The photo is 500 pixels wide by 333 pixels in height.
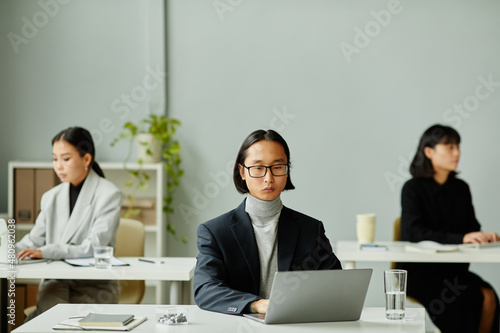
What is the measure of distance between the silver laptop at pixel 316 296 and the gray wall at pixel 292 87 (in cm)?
316

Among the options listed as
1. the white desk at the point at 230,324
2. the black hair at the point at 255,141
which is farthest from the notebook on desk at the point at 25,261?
the black hair at the point at 255,141

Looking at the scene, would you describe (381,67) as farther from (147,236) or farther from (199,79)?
(147,236)

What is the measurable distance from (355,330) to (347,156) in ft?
10.8

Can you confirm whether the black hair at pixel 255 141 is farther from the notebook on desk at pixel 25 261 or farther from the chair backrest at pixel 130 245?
the chair backrest at pixel 130 245

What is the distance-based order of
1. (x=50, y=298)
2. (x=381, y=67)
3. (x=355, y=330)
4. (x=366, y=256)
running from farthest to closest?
(x=381, y=67)
(x=366, y=256)
(x=50, y=298)
(x=355, y=330)

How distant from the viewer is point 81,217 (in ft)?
13.7

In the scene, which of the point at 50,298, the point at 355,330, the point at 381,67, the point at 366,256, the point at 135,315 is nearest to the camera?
the point at 355,330

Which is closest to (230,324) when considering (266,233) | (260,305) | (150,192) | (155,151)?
(260,305)

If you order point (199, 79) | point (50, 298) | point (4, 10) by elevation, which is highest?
point (4, 10)

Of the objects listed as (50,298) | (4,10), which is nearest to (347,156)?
(50,298)

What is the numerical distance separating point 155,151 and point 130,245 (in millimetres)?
1187

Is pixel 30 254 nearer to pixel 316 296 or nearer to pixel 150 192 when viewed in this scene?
pixel 150 192

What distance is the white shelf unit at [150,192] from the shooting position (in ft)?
17.3

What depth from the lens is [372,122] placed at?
554 centimetres
